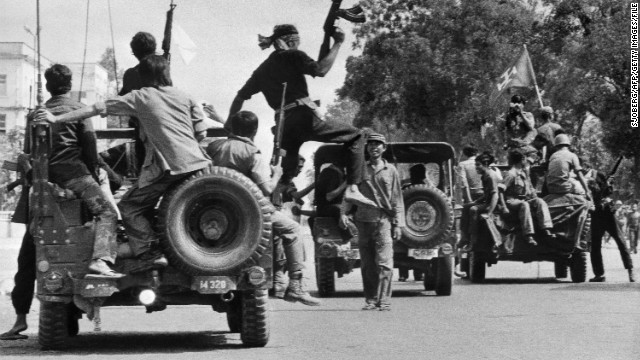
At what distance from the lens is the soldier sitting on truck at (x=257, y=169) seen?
10.9m

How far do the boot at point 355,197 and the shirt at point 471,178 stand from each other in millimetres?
5837

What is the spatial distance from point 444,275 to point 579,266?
12.1 ft

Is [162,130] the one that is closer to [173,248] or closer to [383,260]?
[173,248]

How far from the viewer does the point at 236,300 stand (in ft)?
36.3

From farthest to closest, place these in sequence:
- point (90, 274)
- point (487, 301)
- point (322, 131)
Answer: point (487, 301)
point (322, 131)
point (90, 274)

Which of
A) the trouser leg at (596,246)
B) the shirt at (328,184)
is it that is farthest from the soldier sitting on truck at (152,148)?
the trouser leg at (596,246)

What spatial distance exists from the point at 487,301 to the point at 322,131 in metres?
3.08

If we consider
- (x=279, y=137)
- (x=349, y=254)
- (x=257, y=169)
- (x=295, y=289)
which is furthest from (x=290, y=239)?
(x=349, y=254)

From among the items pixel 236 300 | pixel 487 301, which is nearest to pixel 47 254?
pixel 236 300

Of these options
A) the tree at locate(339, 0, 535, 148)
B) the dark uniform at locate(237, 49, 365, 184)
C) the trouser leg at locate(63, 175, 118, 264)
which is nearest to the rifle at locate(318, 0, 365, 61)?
the dark uniform at locate(237, 49, 365, 184)

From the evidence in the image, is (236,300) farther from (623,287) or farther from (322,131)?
(623,287)

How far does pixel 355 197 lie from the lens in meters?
14.7

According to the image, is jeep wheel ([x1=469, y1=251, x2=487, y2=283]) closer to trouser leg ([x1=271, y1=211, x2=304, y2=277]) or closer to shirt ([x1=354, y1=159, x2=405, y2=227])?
shirt ([x1=354, y1=159, x2=405, y2=227])

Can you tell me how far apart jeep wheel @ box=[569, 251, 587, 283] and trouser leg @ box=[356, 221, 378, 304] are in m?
6.06
